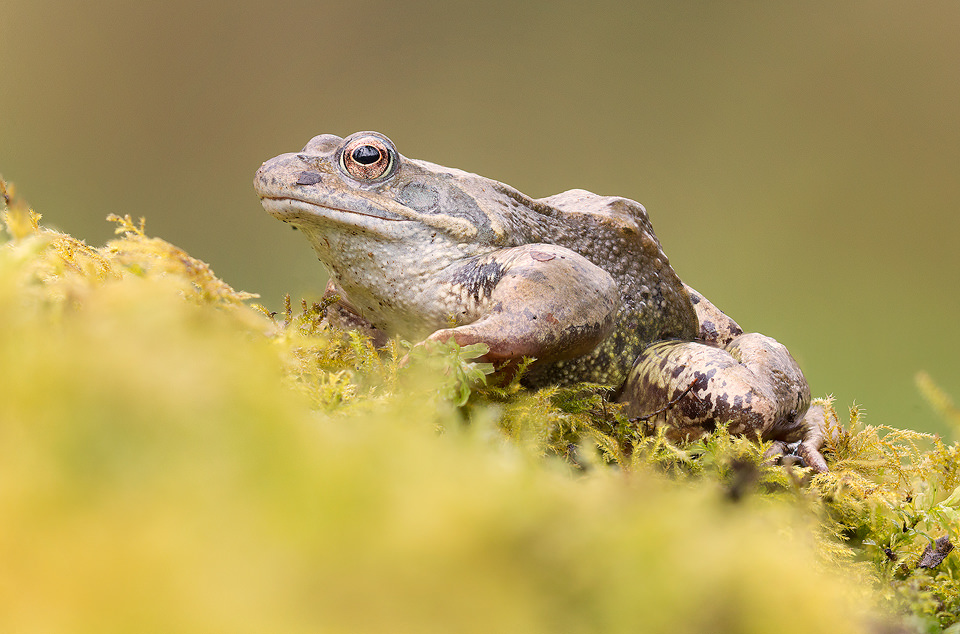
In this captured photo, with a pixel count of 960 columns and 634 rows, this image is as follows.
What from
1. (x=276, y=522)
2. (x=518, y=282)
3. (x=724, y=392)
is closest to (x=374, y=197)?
(x=518, y=282)

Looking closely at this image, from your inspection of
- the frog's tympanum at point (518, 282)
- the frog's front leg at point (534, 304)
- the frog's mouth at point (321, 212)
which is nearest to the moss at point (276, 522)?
the frog's front leg at point (534, 304)

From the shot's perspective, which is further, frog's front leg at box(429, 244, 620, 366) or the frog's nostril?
the frog's nostril

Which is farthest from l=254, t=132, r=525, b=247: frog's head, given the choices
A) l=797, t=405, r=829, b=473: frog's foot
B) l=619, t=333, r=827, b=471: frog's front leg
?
l=797, t=405, r=829, b=473: frog's foot

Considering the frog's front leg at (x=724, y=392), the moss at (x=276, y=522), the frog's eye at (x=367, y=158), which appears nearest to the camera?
the moss at (x=276, y=522)

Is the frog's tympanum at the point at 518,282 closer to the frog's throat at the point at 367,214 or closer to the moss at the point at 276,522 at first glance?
the frog's throat at the point at 367,214

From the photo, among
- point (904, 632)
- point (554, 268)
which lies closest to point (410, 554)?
point (904, 632)

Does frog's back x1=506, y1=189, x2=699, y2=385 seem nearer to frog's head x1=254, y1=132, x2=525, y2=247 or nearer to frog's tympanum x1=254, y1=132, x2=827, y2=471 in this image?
frog's tympanum x1=254, y1=132, x2=827, y2=471

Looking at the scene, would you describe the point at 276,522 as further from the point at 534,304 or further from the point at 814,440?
the point at 814,440
